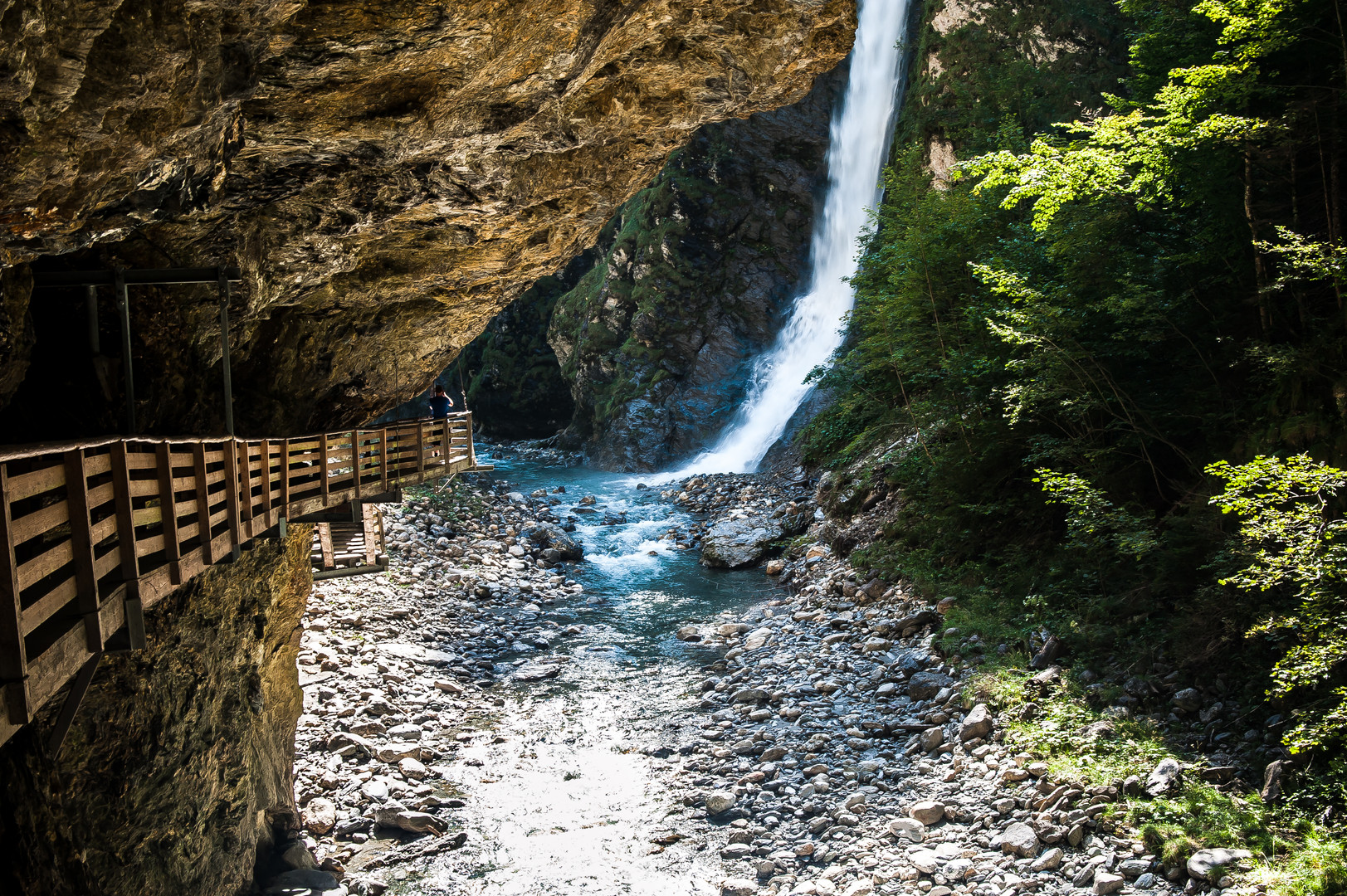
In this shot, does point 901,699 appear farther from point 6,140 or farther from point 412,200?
point 6,140

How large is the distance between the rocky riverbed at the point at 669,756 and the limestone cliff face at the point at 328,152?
5.39 m

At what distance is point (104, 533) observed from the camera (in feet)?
17.2

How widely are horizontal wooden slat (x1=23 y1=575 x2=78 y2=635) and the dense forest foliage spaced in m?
10.2

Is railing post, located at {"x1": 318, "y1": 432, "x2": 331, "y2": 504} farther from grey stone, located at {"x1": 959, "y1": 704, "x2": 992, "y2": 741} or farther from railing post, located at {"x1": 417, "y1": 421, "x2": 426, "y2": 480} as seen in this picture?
grey stone, located at {"x1": 959, "y1": 704, "x2": 992, "y2": 741}

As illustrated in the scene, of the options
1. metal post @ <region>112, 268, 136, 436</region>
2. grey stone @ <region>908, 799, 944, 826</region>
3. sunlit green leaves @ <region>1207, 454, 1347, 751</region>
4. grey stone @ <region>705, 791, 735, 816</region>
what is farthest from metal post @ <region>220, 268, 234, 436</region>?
sunlit green leaves @ <region>1207, 454, 1347, 751</region>

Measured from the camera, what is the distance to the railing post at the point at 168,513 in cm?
605

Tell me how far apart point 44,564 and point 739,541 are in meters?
20.2

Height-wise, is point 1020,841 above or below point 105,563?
below

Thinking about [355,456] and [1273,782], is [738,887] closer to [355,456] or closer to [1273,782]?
[1273,782]

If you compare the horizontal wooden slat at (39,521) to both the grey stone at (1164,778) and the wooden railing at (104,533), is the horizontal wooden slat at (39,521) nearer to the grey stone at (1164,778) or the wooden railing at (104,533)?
the wooden railing at (104,533)

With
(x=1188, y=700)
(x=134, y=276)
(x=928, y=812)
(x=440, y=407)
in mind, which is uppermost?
(x=134, y=276)

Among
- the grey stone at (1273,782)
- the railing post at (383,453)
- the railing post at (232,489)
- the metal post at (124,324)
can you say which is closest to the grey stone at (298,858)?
the railing post at (232,489)

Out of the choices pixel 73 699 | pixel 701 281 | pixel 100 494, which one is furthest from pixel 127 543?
pixel 701 281

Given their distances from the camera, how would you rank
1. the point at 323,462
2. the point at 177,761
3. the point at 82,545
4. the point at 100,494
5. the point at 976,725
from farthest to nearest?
the point at 976,725
the point at 323,462
the point at 177,761
the point at 100,494
the point at 82,545
